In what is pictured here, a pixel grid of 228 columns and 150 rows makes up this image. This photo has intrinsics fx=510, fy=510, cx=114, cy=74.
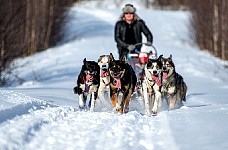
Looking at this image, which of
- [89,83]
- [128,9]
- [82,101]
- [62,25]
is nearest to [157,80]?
[89,83]

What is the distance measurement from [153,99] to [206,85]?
7.26 m

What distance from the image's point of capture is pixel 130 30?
1079 cm

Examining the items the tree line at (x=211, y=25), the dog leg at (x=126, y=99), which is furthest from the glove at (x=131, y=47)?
the tree line at (x=211, y=25)

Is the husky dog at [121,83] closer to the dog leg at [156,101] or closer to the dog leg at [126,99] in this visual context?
the dog leg at [126,99]

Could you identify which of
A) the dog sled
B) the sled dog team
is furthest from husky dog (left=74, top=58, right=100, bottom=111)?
the dog sled

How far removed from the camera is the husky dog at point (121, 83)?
804cm

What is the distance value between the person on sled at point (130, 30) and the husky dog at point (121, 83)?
231 centimetres

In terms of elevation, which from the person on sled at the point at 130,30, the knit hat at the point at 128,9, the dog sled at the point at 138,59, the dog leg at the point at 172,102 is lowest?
the dog leg at the point at 172,102

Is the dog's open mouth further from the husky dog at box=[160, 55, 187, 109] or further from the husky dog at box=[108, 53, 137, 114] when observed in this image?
the husky dog at box=[160, 55, 187, 109]

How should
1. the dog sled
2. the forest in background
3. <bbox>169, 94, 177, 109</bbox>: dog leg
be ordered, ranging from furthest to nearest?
the forest in background < the dog sled < <bbox>169, 94, 177, 109</bbox>: dog leg

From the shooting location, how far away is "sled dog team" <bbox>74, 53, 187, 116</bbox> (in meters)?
8.08

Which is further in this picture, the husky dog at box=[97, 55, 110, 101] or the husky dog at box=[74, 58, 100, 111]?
the husky dog at box=[97, 55, 110, 101]

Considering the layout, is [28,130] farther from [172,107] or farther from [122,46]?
[122,46]

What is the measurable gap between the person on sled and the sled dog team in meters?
2.01
